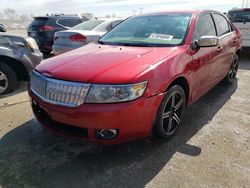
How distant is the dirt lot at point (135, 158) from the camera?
2.53 metres

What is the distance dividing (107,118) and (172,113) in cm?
104

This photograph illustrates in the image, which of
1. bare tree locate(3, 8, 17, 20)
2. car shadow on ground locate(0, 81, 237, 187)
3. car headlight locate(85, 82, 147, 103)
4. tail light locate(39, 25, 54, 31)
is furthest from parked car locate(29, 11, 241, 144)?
bare tree locate(3, 8, 17, 20)

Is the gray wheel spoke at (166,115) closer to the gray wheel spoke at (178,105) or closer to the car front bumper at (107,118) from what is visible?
the gray wheel spoke at (178,105)

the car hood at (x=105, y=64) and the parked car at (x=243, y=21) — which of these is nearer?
the car hood at (x=105, y=64)

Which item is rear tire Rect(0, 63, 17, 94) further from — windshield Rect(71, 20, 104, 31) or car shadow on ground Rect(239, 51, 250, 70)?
car shadow on ground Rect(239, 51, 250, 70)

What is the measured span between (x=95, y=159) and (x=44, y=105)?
80 centimetres

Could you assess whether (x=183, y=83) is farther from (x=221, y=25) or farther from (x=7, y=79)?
(x=7, y=79)

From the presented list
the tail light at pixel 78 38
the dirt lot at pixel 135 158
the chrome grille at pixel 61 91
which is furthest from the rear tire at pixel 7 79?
the chrome grille at pixel 61 91

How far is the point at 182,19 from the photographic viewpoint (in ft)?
12.3

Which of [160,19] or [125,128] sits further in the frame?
[160,19]

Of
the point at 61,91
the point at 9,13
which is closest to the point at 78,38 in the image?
the point at 61,91

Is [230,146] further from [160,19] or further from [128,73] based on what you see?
[160,19]

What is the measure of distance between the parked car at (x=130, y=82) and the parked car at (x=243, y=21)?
4.62m

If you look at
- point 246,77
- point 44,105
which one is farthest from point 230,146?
point 246,77
